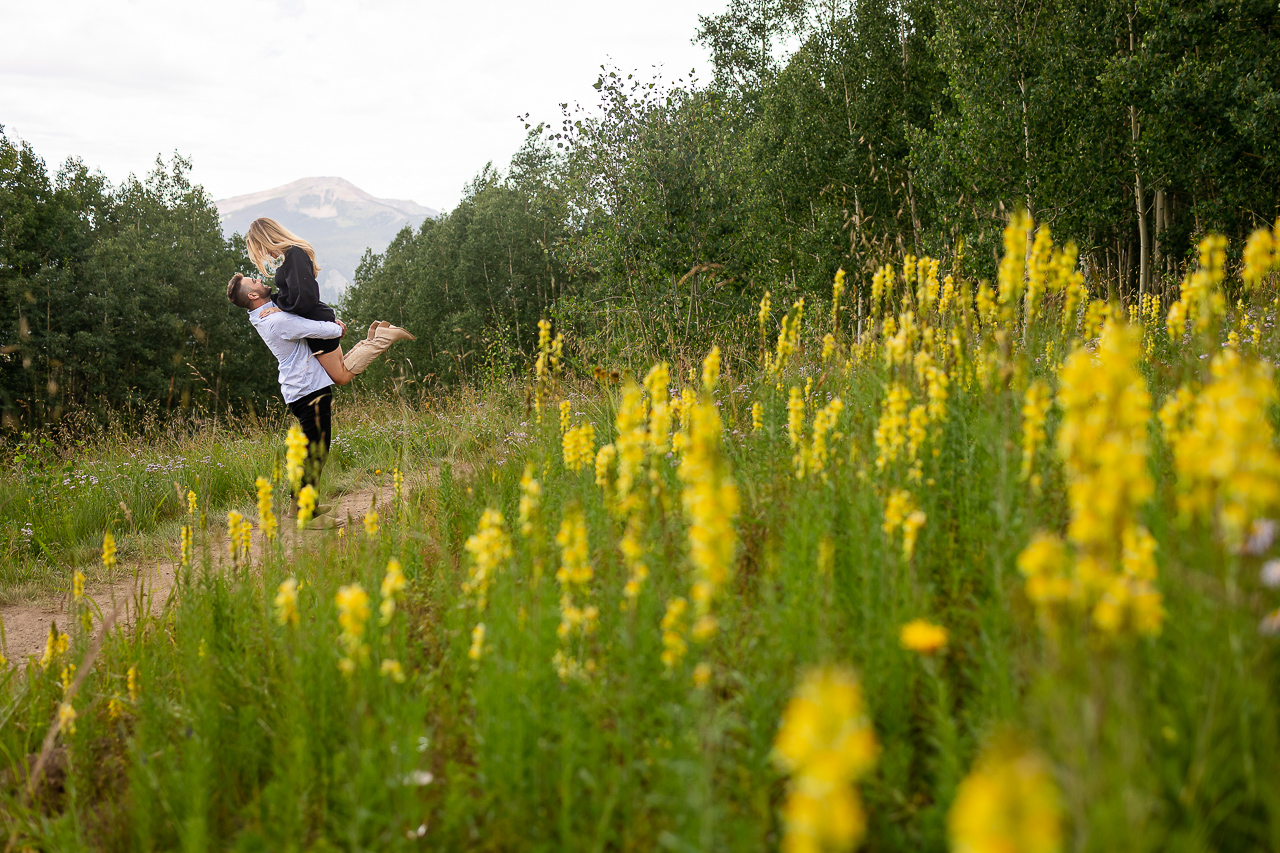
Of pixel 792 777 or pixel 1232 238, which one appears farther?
pixel 1232 238

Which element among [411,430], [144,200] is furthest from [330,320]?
[144,200]

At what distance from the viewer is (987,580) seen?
234 centimetres

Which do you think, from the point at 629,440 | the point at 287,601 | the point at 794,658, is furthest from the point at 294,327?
the point at 794,658

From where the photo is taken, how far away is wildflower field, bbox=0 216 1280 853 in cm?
128

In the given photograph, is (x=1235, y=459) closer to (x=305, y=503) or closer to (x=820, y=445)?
(x=820, y=445)

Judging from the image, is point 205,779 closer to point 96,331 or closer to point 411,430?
point 411,430

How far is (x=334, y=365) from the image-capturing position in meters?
5.78

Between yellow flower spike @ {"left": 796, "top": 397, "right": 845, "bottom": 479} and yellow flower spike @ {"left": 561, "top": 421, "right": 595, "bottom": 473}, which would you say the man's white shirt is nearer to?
yellow flower spike @ {"left": 561, "top": 421, "right": 595, "bottom": 473}

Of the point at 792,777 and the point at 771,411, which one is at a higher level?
the point at 771,411

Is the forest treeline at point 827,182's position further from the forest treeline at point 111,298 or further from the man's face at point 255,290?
the man's face at point 255,290

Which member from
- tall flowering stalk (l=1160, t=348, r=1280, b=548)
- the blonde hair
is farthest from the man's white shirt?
tall flowering stalk (l=1160, t=348, r=1280, b=548)

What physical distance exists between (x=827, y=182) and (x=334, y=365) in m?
19.0

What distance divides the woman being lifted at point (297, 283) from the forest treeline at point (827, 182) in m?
3.06

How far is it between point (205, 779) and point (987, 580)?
9.01 feet
